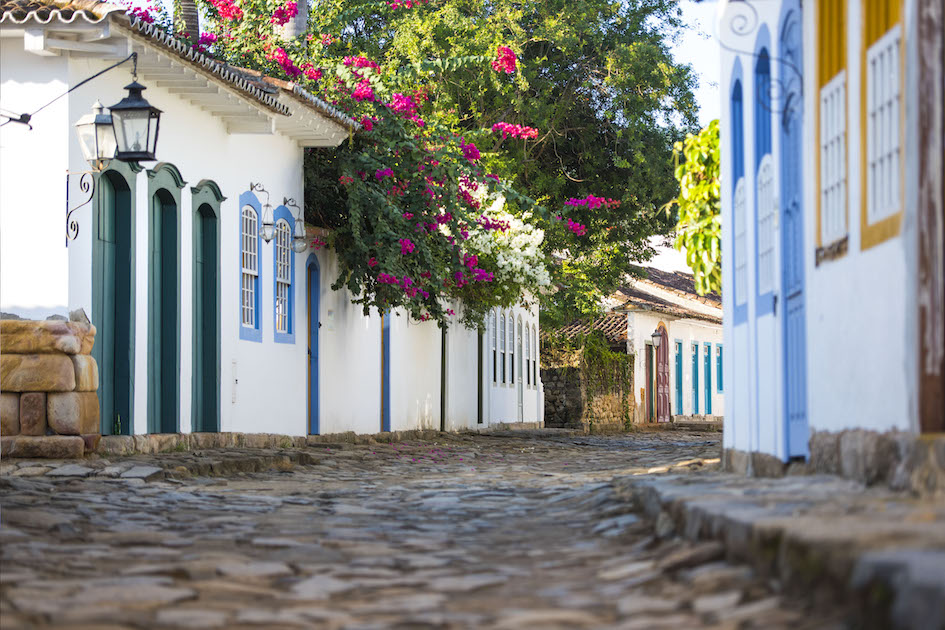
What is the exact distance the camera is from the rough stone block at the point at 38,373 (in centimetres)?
1243

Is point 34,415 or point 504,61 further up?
point 504,61

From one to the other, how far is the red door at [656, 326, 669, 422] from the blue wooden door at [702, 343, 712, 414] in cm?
377

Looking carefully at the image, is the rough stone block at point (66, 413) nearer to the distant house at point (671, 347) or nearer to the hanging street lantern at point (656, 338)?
the distant house at point (671, 347)

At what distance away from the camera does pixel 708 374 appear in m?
45.1

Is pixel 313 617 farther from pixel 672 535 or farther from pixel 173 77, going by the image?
pixel 173 77

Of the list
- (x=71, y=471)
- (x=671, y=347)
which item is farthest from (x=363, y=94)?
(x=671, y=347)

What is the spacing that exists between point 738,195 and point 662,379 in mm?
30956

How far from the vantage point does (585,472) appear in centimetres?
1333

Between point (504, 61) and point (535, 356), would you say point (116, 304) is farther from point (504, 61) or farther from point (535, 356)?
point (535, 356)

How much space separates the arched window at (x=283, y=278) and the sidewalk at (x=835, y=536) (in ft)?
36.2

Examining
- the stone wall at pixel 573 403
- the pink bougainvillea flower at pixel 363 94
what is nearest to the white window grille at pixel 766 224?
the pink bougainvillea flower at pixel 363 94

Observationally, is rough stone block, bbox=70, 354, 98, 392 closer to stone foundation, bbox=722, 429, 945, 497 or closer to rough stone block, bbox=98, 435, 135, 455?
rough stone block, bbox=98, 435, 135, 455

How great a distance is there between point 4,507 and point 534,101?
A: 1841 centimetres

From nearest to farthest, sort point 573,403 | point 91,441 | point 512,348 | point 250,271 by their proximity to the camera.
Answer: point 91,441, point 250,271, point 512,348, point 573,403
